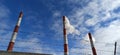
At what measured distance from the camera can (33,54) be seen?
55.5 feet

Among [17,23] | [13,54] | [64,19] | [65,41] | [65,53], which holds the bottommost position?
[13,54]

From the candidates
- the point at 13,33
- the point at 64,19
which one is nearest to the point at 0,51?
the point at 13,33

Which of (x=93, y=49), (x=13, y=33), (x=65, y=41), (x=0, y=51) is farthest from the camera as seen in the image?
(x=93, y=49)

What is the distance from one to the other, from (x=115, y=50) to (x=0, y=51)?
28.5 m

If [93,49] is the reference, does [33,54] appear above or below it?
below

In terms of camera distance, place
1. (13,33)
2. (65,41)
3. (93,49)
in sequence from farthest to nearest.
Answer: (93,49), (65,41), (13,33)

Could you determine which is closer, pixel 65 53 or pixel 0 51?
pixel 0 51

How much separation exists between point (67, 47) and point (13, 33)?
9897mm

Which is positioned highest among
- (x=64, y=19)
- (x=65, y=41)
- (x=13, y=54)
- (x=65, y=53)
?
(x=64, y=19)

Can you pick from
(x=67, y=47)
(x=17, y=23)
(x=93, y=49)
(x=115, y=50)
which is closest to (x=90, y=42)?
(x=93, y=49)

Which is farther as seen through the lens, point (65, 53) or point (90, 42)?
point (90, 42)

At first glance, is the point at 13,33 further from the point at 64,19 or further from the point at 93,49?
the point at 93,49

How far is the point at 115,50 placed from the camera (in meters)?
38.3

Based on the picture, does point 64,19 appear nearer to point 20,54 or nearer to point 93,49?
point 93,49
